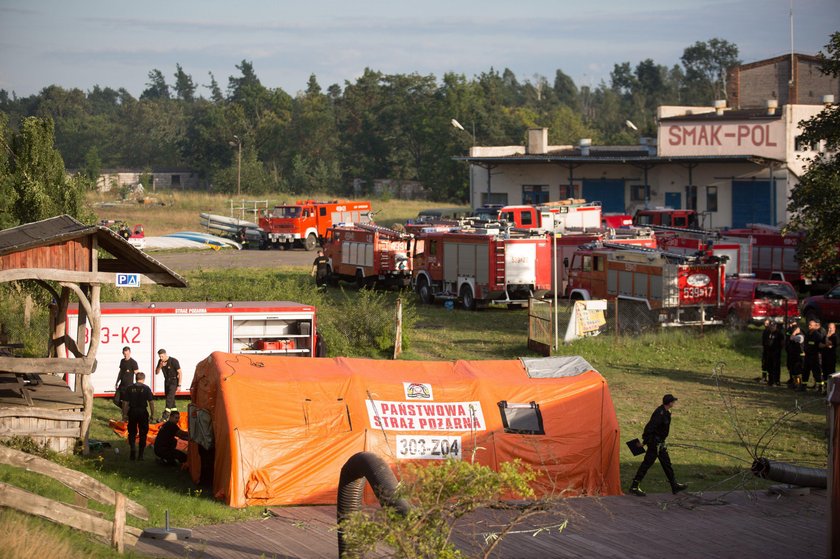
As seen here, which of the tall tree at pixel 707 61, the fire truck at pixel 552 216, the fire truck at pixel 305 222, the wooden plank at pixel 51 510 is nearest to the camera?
the wooden plank at pixel 51 510

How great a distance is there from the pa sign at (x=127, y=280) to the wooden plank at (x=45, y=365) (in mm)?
1654

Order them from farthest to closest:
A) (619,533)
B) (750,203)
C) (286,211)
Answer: (286,211) → (750,203) → (619,533)

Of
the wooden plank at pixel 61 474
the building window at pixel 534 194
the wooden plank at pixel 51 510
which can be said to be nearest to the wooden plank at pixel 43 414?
the wooden plank at pixel 61 474

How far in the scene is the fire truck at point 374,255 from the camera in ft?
128

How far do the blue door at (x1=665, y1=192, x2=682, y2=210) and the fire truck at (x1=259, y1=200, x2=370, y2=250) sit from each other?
660 inches

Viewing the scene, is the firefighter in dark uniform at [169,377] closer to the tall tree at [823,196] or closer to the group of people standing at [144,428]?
the group of people standing at [144,428]

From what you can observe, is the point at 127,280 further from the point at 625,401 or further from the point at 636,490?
the point at 625,401

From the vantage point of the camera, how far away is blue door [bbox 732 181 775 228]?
5509 cm

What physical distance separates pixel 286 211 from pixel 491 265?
84.2 ft

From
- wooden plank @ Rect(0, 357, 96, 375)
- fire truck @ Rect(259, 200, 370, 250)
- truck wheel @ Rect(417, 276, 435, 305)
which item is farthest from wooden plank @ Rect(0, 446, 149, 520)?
fire truck @ Rect(259, 200, 370, 250)

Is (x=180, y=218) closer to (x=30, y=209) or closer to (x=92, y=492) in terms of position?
(x=30, y=209)

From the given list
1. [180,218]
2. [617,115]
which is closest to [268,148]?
[180,218]

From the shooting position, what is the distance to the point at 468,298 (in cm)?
3534

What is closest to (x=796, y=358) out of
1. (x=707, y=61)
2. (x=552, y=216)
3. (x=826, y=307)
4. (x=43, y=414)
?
(x=826, y=307)
